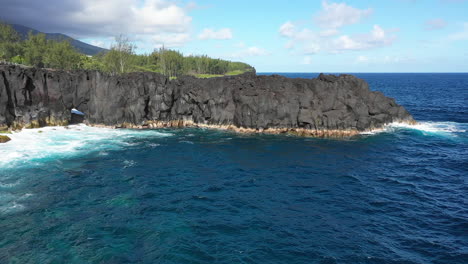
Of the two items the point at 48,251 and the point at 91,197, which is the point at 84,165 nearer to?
the point at 91,197

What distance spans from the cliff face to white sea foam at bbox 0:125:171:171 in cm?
555

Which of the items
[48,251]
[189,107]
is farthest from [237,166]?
[189,107]

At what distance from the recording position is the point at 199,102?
8162 cm

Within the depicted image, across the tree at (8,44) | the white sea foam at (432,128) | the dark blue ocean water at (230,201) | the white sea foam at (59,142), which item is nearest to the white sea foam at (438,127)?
the white sea foam at (432,128)

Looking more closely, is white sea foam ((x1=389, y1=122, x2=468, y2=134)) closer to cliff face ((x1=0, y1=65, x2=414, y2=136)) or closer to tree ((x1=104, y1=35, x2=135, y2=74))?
cliff face ((x1=0, y1=65, x2=414, y2=136))

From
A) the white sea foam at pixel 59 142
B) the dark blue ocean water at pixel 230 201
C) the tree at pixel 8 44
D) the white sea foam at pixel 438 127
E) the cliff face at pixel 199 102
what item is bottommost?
the dark blue ocean water at pixel 230 201

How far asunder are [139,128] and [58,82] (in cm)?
2223

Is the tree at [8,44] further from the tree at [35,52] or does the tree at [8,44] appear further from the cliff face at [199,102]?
the cliff face at [199,102]

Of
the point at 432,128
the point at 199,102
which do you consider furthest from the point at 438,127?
the point at 199,102

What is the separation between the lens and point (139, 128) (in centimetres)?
7800

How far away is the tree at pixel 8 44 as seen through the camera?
11388 centimetres

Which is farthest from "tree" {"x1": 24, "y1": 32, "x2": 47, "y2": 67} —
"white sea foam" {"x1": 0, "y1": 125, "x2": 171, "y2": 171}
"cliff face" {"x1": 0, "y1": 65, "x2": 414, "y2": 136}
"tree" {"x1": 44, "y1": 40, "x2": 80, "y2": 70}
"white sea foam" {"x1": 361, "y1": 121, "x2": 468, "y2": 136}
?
"white sea foam" {"x1": 361, "y1": 121, "x2": 468, "y2": 136}

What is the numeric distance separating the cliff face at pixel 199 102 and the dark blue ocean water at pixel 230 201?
10330mm

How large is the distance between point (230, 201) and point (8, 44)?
121766 mm
